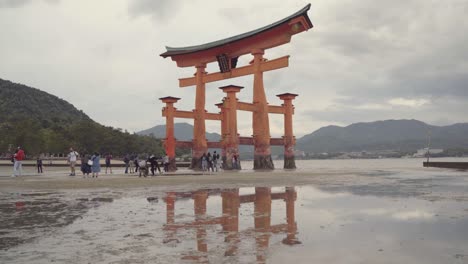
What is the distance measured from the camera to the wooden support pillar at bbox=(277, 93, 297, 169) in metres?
41.8

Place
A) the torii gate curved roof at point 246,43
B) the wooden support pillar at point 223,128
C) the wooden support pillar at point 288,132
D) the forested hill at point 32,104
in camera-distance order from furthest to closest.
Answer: the forested hill at point 32,104 < the wooden support pillar at point 288,132 < the wooden support pillar at point 223,128 < the torii gate curved roof at point 246,43

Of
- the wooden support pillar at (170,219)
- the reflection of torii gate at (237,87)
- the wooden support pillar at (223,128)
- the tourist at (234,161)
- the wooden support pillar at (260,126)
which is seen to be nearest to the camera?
the wooden support pillar at (170,219)

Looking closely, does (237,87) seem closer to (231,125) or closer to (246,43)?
(231,125)

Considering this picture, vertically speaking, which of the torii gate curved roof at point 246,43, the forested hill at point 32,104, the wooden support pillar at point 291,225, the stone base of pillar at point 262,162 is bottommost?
the wooden support pillar at point 291,225

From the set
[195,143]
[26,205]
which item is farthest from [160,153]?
[26,205]

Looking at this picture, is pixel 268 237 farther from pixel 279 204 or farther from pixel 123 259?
pixel 279 204

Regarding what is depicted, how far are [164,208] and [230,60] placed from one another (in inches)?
1194

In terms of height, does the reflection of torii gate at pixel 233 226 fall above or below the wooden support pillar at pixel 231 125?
below

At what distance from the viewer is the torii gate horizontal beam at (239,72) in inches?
1320

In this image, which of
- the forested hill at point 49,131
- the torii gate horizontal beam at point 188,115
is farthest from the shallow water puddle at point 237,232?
the forested hill at point 49,131

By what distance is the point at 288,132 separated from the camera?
4231 cm

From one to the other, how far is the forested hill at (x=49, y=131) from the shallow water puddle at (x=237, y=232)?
119 feet

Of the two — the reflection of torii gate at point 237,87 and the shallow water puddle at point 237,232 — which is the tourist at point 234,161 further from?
Result: the shallow water puddle at point 237,232

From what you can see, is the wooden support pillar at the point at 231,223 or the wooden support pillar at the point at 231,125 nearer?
the wooden support pillar at the point at 231,223
